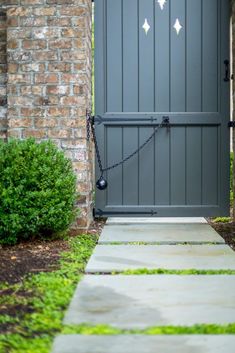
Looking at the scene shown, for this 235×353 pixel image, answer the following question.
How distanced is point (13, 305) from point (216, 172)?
3192 mm

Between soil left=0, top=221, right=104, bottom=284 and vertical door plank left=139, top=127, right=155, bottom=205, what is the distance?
4.16 feet

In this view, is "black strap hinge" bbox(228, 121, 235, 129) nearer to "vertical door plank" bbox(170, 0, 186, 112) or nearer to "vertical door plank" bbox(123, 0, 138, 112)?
"vertical door plank" bbox(170, 0, 186, 112)

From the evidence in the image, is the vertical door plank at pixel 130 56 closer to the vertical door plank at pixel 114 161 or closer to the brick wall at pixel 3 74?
the vertical door plank at pixel 114 161

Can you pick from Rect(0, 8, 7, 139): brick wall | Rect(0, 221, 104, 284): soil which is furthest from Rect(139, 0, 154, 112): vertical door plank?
Rect(0, 221, 104, 284): soil

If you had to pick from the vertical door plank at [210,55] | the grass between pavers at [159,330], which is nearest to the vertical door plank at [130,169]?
the vertical door plank at [210,55]

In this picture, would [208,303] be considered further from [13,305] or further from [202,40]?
[202,40]

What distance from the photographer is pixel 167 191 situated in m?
5.39

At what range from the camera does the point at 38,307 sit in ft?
8.25

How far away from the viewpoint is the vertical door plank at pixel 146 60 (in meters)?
5.34

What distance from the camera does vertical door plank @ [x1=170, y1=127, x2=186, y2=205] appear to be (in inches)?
211

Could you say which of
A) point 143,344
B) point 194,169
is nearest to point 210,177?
point 194,169

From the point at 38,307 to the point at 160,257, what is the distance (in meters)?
1.29

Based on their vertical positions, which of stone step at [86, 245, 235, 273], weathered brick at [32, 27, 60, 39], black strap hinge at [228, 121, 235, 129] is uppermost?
weathered brick at [32, 27, 60, 39]

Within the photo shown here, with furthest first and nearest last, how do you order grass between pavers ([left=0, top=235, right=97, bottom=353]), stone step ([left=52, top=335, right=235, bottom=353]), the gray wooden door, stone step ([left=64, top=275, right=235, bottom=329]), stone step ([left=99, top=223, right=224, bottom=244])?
the gray wooden door, stone step ([left=99, top=223, right=224, bottom=244]), stone step ([left=64, top=275, right=235, bottom=329]), grass between pavers ([left=0, top=235, right=97, bottom=353]), stone step ([left=52, top=335, right=235, bottom=353])
